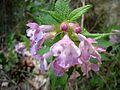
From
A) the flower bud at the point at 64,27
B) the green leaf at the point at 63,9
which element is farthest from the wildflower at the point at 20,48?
the flower bud at the point at 64,27

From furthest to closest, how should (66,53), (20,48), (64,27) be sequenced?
1. (20,48)
2. (64,27)
3. (66,53)

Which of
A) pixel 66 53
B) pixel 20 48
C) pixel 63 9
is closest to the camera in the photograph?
pixel 66 53

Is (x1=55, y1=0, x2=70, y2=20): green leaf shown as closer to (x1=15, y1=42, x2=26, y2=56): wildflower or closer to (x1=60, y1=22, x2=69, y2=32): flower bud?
(x1=60, y1=22, x2=69, y2=32): flower bud

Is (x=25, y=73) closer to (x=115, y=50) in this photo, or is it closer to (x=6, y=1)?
(x=115, y=50)

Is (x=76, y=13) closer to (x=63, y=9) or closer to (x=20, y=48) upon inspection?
(x=63, y=9)

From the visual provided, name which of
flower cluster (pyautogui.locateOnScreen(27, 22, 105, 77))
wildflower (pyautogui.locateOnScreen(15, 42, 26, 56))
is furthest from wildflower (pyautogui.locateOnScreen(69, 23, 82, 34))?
wildflower (pyautogui.locateOnScreen(15, 42, 26, 56))

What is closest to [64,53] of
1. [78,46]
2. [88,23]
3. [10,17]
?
[78,46]

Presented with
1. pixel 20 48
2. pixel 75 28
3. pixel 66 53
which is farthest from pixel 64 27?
pixel 20 48

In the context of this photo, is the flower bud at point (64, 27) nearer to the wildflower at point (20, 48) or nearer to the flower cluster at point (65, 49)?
the flower cluster at point (65, 49)
